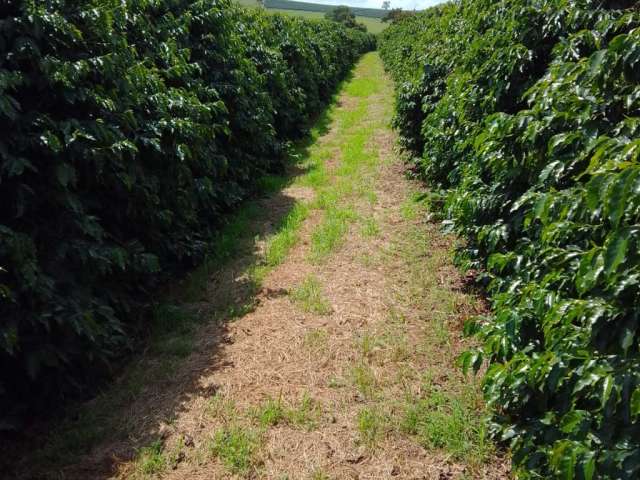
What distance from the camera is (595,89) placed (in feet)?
8.20

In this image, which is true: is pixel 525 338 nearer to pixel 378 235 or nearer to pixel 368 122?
pixel 378 235

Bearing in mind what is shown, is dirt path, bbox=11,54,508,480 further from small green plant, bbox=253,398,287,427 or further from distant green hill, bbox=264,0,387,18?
distant green hill, bbox=264,0,387,18

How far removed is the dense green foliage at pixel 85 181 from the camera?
2.75m

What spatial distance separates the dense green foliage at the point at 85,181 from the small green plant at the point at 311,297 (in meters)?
1.28

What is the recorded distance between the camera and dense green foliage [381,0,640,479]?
5.96 feet

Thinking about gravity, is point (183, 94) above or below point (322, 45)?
below

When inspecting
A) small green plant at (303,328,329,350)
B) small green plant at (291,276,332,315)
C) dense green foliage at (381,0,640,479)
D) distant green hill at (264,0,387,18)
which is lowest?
small green plant at (303,328,329,350)

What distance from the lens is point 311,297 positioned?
450cm

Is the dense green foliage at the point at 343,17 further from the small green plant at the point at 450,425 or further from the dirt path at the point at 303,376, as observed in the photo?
the small green plant at the point at 450,425

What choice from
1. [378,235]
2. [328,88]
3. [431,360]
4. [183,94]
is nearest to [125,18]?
[183,94]

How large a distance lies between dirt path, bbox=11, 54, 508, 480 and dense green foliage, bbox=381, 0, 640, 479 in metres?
0.52

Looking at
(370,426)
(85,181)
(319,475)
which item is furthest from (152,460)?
(85,181)

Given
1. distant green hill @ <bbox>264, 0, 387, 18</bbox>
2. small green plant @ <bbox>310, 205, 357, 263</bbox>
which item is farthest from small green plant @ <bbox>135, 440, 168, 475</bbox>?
distant green hill @ <bbox>264, 0, 387, 18</bbox>

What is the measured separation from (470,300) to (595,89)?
229 cm
